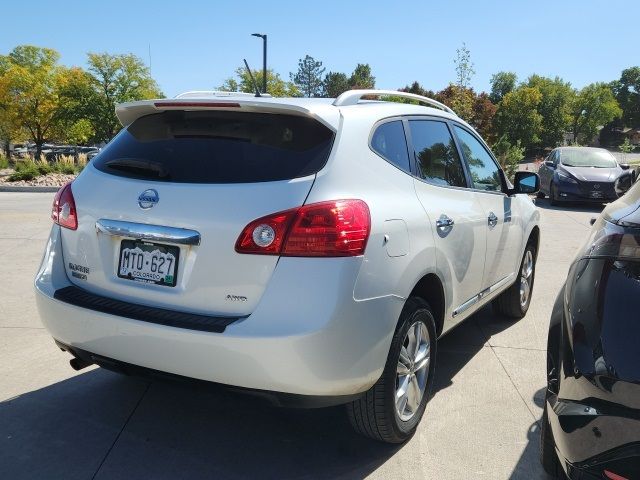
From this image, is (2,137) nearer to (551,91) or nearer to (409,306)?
(409,306)

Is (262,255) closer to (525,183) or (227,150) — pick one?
(227,150)

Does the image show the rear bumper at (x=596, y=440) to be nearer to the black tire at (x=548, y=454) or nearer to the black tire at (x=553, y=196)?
the black tire at (x=548, y=454)

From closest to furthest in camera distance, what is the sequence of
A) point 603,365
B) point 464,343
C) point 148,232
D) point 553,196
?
point 603,365 < point 148,232 < point 464,343 < point 553,196

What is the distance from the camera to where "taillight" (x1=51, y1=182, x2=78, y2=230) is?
9.41 feet

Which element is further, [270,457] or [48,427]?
[48,427]

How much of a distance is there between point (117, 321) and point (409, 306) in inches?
54.4

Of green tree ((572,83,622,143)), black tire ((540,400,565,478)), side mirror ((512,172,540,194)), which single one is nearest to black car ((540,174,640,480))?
black tire ((540,400,565,478))

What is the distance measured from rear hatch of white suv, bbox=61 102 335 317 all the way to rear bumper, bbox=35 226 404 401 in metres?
0.11

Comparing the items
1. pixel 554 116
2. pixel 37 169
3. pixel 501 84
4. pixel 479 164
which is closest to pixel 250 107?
pixel 479 164

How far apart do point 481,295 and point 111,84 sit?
126 ft

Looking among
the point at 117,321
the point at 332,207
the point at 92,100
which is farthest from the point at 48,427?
the point at 92,100

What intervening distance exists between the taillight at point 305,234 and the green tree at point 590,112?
99.7 metres

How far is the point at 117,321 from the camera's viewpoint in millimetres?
2582

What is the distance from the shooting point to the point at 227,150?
266cm
